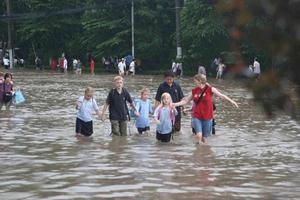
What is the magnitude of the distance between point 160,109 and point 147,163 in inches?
125

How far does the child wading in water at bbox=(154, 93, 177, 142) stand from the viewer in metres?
14.6

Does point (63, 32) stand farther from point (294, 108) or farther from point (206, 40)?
point (294, 108)

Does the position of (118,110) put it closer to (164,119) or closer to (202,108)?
(164,119)

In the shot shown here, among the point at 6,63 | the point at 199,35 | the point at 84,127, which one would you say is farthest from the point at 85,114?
the point at 6,63

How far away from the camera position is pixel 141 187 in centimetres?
943

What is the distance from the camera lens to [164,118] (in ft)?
48.2

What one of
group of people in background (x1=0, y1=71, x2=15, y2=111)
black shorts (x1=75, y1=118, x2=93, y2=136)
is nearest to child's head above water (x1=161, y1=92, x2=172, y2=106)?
black shorts (x1=75, y1=118, x2=93, y2=136)

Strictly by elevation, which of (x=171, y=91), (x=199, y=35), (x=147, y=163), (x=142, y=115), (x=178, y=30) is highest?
(x=178, y=30)

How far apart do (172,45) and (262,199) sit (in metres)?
52.2

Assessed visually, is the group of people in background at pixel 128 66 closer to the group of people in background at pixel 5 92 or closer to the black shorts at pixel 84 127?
the group of people in background at pixel 5 92

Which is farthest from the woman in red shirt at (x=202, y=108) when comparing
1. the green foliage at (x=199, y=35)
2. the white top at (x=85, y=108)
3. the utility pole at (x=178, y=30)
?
the utility pole at (x=178, y=30)

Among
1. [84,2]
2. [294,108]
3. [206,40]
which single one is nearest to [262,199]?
[294,108]

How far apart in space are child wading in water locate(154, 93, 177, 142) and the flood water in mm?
315

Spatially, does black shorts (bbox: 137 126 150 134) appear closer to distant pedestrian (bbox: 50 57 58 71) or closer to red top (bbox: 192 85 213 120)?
red top (bbox: 192 85 213 120)
